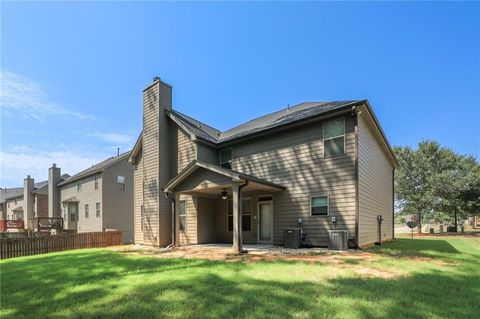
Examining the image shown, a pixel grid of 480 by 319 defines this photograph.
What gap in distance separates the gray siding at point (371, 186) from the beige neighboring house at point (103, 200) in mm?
19964

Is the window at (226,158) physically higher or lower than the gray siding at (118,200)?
higher

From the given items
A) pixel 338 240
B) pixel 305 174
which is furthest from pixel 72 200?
pixel 338 240

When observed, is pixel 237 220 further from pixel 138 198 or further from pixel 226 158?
pixel 138 198

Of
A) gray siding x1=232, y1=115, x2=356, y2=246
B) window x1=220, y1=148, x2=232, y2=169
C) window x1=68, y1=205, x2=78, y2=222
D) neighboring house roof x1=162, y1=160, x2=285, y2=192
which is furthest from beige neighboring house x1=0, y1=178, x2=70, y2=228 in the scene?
gray siding x1=232, y1=115, x2=356, y2=246

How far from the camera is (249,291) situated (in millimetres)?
4898

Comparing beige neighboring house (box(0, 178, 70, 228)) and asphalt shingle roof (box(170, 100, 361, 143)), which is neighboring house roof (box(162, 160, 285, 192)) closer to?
asphalt shingle roof (box(170, 100, 361, 143))

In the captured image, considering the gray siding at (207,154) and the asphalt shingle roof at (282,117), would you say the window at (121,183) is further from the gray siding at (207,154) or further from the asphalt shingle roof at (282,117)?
the gray siding at (207,154)

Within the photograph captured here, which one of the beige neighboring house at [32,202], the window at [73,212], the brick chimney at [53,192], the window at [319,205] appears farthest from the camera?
the beige neighboring house at [32,202]

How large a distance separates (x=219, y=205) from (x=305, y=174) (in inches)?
201

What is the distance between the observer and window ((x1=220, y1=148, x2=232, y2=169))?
49.6 ft

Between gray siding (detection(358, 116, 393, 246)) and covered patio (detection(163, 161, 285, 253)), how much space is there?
3307 millimetres

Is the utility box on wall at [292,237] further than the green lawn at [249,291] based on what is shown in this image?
Yes

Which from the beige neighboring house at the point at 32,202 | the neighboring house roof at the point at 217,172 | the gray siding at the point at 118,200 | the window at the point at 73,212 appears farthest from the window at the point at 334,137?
the beige neighboring house at the point at 32,202

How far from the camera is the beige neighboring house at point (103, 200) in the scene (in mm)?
24438
